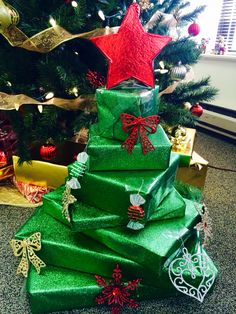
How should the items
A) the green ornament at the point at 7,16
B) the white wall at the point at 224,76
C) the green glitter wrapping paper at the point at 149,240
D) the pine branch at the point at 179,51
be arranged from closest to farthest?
the green glitter wrapping paper at the point at 149,240 → the green ornament at the point at 7,16 → the pine branch at the point at 179,51 → the white wall at the point at 224,76

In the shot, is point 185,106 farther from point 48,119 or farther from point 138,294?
point 138,294

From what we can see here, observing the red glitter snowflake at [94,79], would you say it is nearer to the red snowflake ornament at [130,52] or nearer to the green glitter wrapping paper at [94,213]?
the red snowflake ornament at [130,52]

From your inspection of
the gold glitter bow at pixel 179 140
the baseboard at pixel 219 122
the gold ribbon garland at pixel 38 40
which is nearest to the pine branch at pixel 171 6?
the gold ribbon garland at pixel 38 40

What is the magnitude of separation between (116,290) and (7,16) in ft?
2.40

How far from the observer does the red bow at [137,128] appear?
622 millimetres

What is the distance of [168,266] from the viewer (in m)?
0.65

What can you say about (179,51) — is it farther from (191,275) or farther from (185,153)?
(191,275)

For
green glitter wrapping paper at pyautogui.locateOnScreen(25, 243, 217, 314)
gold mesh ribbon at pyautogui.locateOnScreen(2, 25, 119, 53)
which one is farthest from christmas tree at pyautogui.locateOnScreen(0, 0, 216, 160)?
green glitter wrapping paper at pyautogui.locateOnScreen(25, 243, 217, 314)

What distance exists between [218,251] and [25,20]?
0.93m

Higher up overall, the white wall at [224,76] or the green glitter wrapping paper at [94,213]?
the white wall at [224,76]

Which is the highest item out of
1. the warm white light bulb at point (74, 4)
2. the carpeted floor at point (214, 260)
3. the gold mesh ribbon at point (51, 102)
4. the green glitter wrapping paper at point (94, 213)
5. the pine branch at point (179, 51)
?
the warm white light bulb at point (74, 4)

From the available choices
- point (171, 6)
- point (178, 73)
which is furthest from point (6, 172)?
point (171, 6)

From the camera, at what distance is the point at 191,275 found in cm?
65

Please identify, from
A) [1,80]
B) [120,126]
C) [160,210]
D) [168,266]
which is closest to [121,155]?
[120,126]
